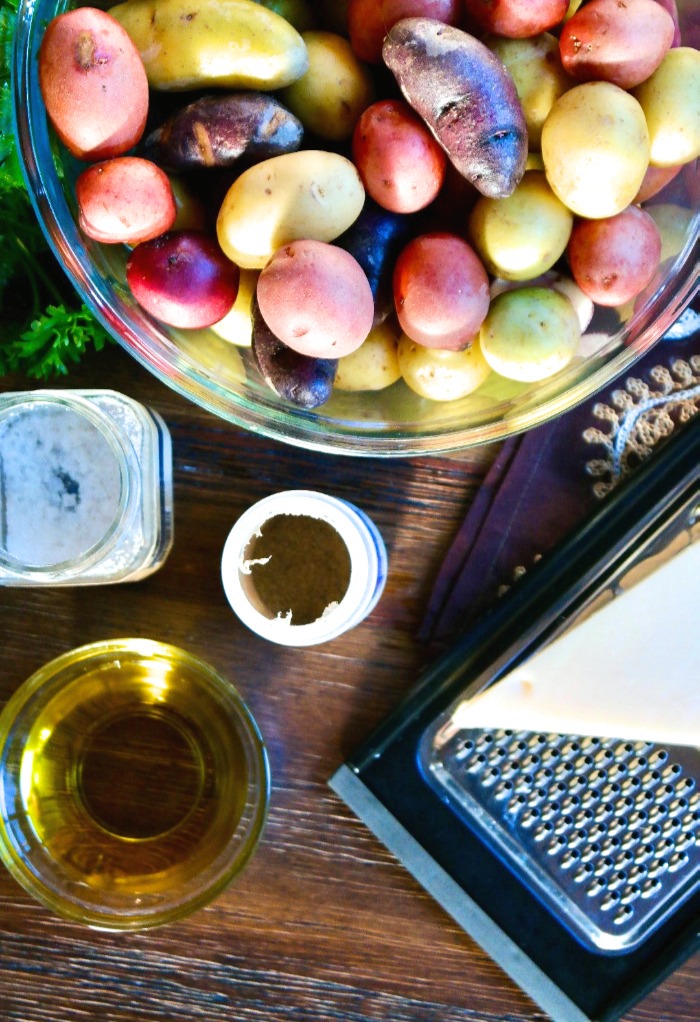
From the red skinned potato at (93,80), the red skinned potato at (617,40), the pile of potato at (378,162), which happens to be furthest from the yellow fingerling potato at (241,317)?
the red skinned potato at (617,40)

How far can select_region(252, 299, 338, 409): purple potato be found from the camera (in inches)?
21.3

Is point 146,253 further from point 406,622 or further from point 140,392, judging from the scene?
point 406,622

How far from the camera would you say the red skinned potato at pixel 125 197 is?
0.51m

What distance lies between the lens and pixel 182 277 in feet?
1.77

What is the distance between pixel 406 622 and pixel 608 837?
211mm

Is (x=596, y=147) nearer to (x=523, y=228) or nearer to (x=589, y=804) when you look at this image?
(x=523, y=228)

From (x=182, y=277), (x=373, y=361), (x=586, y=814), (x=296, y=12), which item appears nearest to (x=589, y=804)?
(x=586, y=814)

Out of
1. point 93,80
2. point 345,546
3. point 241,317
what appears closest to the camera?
point 93,80

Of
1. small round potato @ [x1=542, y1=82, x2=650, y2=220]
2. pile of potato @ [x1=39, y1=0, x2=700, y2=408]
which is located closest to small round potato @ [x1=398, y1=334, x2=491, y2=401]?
pile of potato @ [x1=39, y1=0, x2=700, y2=408]

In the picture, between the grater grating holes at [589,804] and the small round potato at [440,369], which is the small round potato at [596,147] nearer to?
the small round potato at [440,369]

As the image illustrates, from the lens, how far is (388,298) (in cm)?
58

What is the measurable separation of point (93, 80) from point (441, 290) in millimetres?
213

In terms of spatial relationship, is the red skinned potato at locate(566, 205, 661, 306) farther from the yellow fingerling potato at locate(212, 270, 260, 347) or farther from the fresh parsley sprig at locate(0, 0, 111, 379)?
the fresh parsley sprig at locate(0, 0, 111, 379)

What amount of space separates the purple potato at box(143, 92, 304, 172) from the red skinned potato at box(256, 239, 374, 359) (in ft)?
0.20
